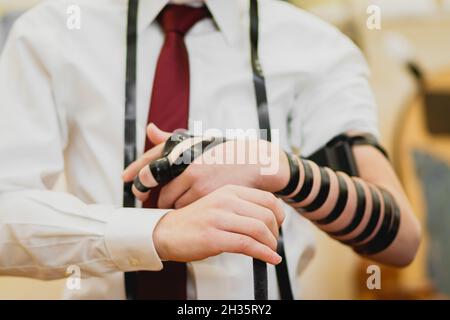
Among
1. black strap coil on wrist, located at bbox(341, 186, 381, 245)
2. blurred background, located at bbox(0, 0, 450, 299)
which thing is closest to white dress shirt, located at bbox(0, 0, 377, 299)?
black strap coil on wrist, located at bbox(341, 186, 381, 245)

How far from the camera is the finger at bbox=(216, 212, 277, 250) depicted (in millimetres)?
605

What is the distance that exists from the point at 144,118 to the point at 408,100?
149 centimetres

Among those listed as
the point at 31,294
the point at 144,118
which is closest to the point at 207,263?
the point at 144,118

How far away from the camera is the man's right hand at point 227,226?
1.99 ft

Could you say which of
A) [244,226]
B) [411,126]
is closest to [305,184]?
[244,226]

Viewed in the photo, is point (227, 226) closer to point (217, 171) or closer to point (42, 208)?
point (217, 171)

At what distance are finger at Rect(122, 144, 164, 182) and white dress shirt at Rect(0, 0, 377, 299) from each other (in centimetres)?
5

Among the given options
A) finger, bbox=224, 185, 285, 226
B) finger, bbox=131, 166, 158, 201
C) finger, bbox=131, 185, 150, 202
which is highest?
finger, bbox=131, 166, 158, 201

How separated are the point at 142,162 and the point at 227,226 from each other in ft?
0.47

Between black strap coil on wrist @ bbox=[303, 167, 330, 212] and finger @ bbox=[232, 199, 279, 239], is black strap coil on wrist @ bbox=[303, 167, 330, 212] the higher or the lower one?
the higher one

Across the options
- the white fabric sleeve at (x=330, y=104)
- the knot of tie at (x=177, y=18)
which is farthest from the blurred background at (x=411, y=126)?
the knot of tie at (x=177, y=18)

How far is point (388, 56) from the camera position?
2.05m

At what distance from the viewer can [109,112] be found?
0.78m

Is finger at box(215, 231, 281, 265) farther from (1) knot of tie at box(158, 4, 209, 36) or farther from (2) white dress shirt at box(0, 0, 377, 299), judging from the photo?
(1) knot of tie at box(158, 4, 209, 36)
